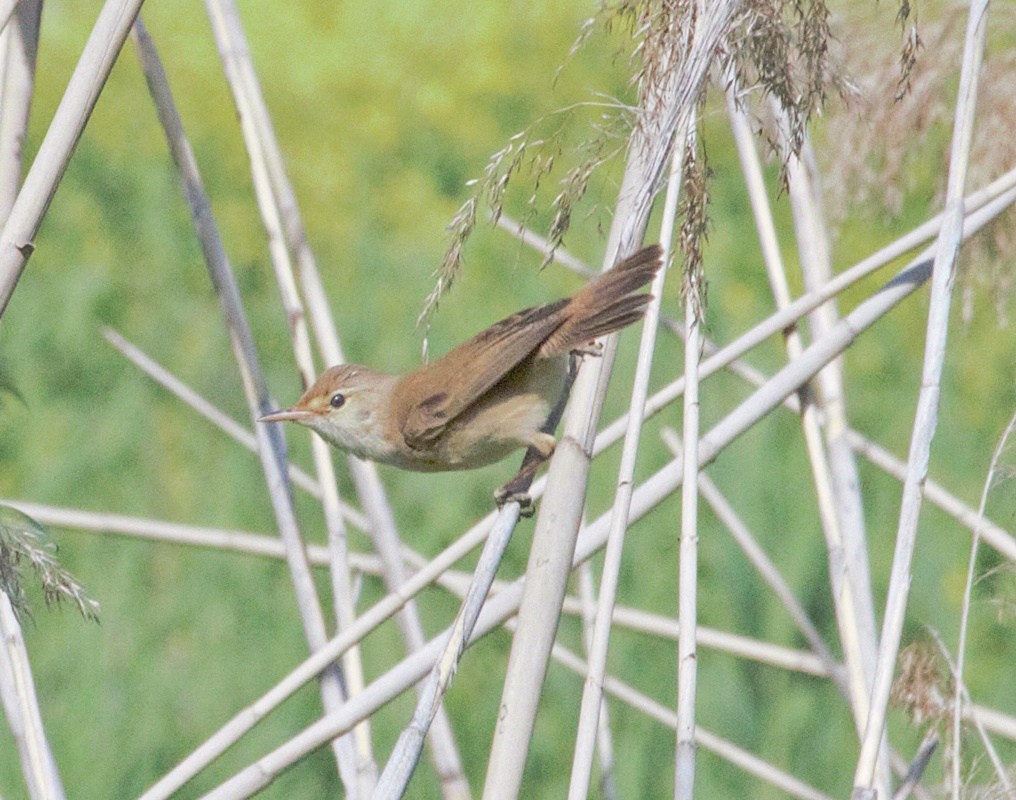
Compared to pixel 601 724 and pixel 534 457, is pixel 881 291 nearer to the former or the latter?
pixel 534 457

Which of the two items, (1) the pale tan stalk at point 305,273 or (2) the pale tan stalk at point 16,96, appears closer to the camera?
(2) the pale tan stalk at point 16,96

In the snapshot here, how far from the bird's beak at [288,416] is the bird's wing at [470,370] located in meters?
0.16

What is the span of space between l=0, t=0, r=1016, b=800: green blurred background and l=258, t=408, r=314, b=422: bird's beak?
73 cm

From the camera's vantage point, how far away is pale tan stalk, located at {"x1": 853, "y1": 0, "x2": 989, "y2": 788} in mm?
1467

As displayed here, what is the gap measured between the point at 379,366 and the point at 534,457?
2408 mm

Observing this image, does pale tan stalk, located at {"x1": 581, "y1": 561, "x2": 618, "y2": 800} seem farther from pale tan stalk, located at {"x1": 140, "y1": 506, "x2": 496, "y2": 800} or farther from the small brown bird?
pale tan stalk, located at {"x1": 140, "y1": 506, "x2": 496, "y2": 800}

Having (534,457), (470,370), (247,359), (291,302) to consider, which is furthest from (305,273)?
(534,457)

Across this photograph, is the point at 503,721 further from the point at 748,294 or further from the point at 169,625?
the point at 748,294

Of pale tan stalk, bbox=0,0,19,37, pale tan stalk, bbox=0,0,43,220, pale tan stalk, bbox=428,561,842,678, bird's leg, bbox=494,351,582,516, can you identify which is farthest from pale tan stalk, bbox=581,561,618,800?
pale tan stalk, bbox=0,0,19,37

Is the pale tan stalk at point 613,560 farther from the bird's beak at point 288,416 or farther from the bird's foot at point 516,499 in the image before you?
the bird's beak at point 288,416

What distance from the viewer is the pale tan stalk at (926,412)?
147 centimetres

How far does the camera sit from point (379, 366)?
4.45 meters

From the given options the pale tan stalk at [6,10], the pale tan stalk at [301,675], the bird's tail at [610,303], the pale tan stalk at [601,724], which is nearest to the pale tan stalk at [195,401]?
the pale tan stalk at [601,724]

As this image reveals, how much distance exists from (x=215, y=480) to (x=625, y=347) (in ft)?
4.57
